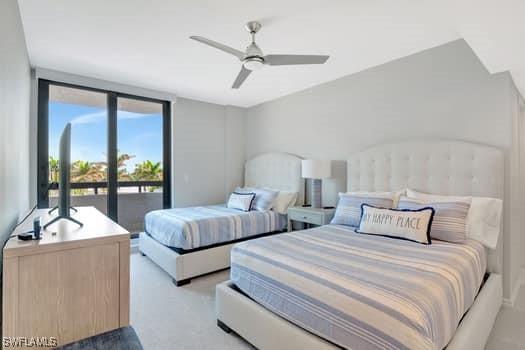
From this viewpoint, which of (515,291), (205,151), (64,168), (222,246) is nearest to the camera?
(64,168)

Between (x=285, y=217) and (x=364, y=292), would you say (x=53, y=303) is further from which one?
(x=285, y=217)

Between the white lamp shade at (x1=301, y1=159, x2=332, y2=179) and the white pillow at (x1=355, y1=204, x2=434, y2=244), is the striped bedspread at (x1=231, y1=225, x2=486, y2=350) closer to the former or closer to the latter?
the white pillow at (x1=355, y1=204, x2=434, y2=244)

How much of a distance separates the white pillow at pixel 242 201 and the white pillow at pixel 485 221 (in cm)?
259

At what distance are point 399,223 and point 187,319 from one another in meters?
2.03

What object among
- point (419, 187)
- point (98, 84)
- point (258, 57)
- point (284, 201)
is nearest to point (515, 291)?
point (419, 187)

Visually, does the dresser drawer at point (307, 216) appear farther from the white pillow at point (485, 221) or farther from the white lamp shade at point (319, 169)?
the white pillow at point (485, 221)

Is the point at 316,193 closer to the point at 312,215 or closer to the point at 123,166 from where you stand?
the point at 312,215

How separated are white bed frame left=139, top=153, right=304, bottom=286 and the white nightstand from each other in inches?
21.2

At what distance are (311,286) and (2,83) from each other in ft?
7.20

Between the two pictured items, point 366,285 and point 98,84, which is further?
point 98,84

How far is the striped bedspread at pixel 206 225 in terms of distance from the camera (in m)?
3.10

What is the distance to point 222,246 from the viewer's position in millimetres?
3361

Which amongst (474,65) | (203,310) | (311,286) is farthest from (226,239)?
(474,65)

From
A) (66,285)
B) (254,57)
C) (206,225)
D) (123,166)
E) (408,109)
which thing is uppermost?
(254,57)
